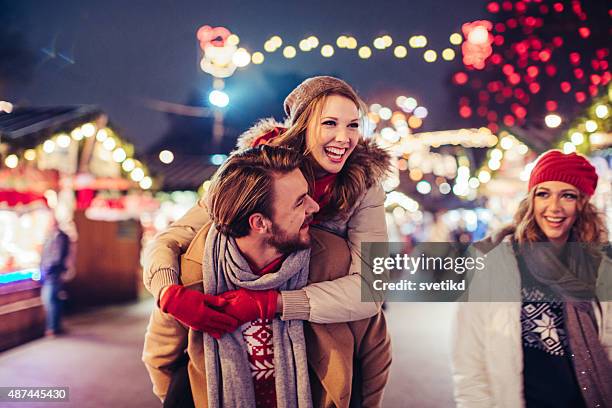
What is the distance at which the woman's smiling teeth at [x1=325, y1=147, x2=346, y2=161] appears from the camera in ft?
5.01

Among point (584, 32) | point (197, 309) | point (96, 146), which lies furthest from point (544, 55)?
point (96, 146)

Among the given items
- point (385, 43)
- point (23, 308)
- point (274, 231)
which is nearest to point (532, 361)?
point (274, 231)

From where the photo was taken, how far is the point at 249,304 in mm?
1309

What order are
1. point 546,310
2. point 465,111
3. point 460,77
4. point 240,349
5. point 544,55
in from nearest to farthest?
point 240,349 → point 546,310 → point 544,55 → point 460,77 → point 465,111

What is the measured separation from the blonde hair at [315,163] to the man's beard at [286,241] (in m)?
0.20

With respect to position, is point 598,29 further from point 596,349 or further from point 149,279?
point 149,279

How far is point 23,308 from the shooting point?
424cm

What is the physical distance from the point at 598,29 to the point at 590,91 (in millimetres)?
737

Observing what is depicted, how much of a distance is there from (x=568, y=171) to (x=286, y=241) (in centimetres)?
113

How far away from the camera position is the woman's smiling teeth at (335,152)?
153 cm

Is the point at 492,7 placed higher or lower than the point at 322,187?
higher

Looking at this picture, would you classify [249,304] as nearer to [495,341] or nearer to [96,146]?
[495,341]

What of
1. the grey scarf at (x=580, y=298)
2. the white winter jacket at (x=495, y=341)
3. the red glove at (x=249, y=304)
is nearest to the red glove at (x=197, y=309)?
the red glove at (x=249, y=304)

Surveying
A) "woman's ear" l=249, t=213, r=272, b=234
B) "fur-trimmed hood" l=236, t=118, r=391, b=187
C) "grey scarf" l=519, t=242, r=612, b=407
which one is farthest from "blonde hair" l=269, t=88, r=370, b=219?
"grey scarf" l=519, t=242, r=612, b=407
